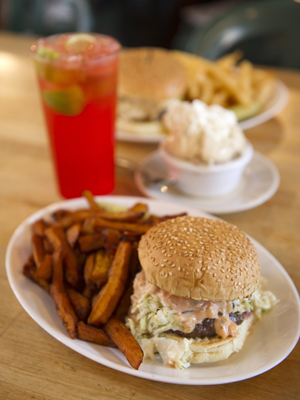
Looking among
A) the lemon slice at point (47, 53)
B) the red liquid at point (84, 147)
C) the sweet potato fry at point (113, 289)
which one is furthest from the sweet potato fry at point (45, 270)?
the lemon slice at point (47, 53)

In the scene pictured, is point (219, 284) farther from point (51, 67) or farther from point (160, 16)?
point (160, 16)

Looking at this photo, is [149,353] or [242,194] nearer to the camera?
[149,353]

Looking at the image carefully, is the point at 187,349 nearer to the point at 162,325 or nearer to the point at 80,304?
the point at 162,325

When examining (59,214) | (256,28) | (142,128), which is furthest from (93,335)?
(256,28)

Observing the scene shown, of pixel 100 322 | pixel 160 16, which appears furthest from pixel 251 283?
pixel 160 16

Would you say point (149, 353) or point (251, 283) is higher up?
point (251, 283)

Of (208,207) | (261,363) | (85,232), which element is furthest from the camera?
(208,207)
